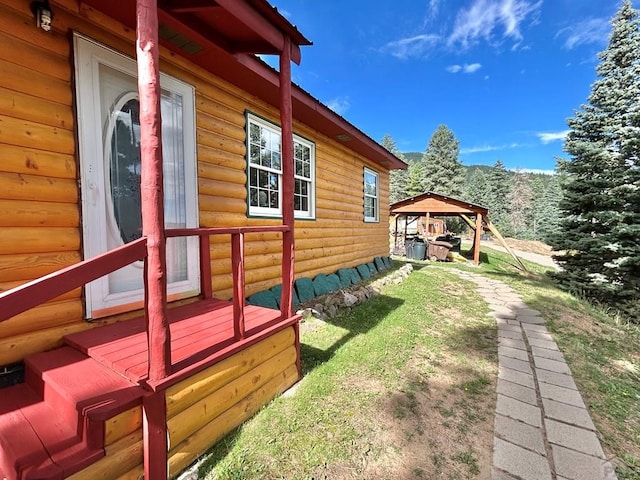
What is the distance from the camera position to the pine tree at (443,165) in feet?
119

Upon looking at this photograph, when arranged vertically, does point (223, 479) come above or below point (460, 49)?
below

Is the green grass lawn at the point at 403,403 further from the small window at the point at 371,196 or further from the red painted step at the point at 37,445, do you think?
the small window at the point at 371,196

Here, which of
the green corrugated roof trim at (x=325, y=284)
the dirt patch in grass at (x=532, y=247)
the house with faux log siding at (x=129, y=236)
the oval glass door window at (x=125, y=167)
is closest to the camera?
the house with faux log siding at (x=129, y=236)

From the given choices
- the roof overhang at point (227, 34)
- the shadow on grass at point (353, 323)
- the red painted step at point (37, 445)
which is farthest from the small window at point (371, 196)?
the red painted step at point (37, 445)

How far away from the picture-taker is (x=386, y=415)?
7.63 feet

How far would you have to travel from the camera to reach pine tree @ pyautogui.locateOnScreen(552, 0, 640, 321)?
7094 millimetres

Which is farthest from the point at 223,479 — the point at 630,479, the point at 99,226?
the point at 630,479

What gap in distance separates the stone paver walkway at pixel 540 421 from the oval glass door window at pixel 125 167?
342 cm

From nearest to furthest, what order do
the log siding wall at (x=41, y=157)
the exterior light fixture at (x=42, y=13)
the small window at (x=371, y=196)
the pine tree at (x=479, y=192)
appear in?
the log siding wall at (x=41, y=157) → the exterior light fixture at (x=42, y=13) → the small window at (x=371, y=196) → the pine tree at (x=479, y=192)

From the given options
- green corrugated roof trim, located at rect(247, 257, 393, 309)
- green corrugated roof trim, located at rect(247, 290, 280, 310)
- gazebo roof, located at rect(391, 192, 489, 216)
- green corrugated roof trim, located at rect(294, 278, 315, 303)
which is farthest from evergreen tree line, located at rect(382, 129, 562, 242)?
green corrugated roof trim, located at rect(247, 290, 280, 310)

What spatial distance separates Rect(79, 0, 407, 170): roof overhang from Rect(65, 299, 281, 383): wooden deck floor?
244 cm

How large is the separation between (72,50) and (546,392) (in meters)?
5.12

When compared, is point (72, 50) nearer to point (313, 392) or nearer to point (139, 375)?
point (139, 375)

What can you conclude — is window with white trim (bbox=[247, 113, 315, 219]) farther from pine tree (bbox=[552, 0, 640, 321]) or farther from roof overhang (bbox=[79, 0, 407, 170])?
pine tree (bbox=[552, 0, 640, 321])
